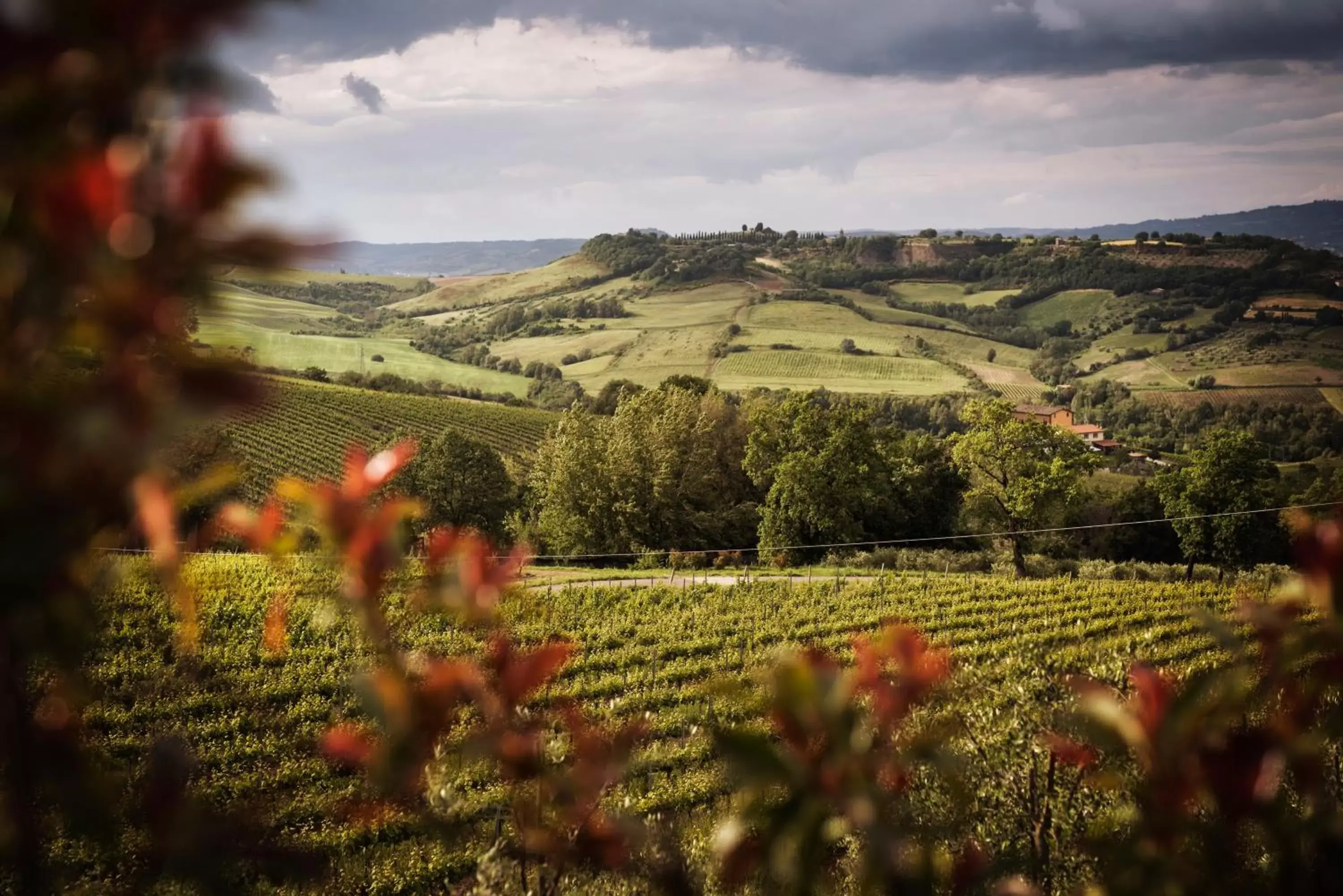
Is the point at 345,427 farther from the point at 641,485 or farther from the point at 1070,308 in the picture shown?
the point at 1070,308

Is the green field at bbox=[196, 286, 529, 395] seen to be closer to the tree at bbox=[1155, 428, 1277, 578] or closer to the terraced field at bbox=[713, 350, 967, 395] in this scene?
the terraced field at bbox=[713, 350, 967, 395]

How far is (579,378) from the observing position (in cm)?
10800

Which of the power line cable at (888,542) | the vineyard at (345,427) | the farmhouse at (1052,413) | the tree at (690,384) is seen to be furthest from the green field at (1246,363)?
the power line cable at (888,542)

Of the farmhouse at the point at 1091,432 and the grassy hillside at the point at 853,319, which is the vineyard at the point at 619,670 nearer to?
the farmhouse at the point at 1091,432

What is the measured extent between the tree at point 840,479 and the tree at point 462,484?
508 inches

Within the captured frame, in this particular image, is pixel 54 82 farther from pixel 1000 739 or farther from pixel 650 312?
pixel 650 312

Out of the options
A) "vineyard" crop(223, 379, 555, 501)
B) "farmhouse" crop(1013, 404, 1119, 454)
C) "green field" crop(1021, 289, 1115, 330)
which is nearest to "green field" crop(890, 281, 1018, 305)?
"green field" crop(1021, 289, 1115, 330)

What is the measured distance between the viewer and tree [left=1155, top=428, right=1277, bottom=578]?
3148 cm

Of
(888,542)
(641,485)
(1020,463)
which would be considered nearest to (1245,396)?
(888,542)

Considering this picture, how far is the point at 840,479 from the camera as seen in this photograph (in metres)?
33.1

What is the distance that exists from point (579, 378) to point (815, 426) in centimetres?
7514

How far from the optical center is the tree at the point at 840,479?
108ft

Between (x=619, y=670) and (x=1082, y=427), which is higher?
(x=619, y=670)

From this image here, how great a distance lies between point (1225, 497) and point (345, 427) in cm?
5597
